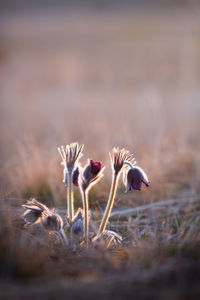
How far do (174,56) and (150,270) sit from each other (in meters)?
12.1

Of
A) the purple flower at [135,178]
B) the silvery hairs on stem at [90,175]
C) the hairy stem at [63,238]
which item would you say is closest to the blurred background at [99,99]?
the hairy stem at [63,238]

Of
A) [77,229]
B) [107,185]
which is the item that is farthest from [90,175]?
[107,185]

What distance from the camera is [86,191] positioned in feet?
5.13

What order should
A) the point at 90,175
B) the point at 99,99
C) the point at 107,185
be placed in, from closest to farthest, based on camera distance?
the point at 90,175 → the point at 107,185 → the point at 99,99

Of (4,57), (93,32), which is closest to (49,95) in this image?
(4,57)

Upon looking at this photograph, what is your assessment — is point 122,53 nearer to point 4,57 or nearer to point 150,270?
point 4,57

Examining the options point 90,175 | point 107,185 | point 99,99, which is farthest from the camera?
point 99,99

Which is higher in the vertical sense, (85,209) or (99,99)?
(99,99)

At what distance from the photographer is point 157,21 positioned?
63.8ft

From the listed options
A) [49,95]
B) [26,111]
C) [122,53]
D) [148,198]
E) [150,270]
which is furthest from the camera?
[122,53]

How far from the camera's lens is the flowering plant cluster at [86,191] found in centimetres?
155

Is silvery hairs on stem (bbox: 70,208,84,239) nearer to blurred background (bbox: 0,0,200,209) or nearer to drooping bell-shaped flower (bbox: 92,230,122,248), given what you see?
drooping bell-shaped flower (bbox: 92,230,122,248)

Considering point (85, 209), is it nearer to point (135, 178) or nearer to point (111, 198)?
point (111, 198)

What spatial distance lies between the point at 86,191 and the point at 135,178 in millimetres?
206
